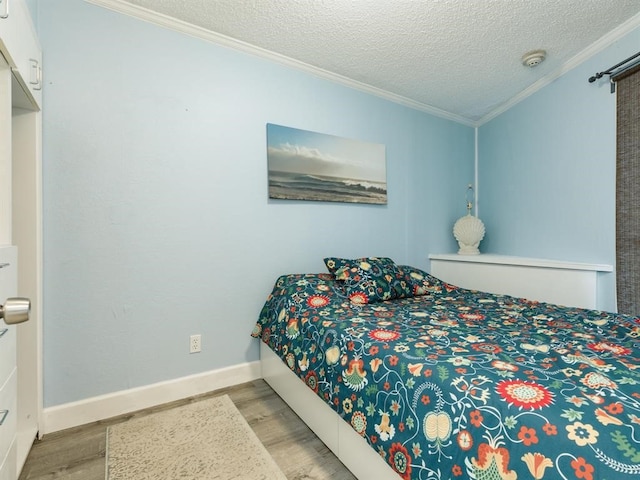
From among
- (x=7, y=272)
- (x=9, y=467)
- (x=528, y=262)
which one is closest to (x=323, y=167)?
(x=528, y=262)

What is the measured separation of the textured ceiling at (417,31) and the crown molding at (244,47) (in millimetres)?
30

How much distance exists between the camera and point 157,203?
6.24 ft

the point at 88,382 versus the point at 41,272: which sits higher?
the point at 41,272

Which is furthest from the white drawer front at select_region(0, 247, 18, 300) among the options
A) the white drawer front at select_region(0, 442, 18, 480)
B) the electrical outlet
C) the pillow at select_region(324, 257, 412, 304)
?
the pillow at select_region(324, 257, 412, 304)

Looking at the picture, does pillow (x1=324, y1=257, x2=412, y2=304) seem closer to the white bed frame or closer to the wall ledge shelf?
the white bed frame

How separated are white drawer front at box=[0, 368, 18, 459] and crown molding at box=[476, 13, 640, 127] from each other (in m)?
3.74

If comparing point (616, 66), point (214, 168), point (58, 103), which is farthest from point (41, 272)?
point (616, 66)

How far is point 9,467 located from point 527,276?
10.3 ft

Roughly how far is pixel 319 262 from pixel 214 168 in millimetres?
1062

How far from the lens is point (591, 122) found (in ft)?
7.77

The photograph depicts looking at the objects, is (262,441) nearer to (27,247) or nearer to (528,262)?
(27,247)

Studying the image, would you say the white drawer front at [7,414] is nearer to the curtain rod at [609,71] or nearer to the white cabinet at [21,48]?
the white cabinet at [21,48]

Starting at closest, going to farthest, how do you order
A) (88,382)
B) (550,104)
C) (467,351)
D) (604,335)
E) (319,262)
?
(467,351)
(604,335)
(88,382)
(319,262)
(550,104)

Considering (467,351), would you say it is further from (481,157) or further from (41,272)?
(481,157)
